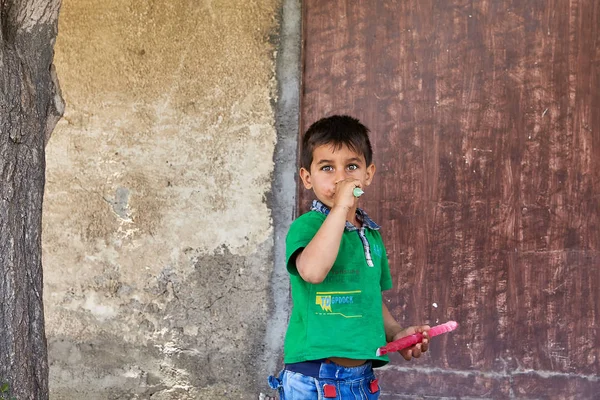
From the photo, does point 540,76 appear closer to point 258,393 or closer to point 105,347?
point 258,393

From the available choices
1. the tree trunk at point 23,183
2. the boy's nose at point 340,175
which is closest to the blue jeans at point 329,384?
the boy's nose at point 340,175

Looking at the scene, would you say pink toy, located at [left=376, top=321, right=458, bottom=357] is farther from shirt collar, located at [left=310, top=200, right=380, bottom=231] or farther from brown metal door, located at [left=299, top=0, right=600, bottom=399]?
brown metal door, located at [left=299, top=0, right=600, bottom=399]

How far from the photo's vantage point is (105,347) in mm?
4336

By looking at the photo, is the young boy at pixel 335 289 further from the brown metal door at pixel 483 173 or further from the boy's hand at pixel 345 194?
the brown metal door at pixel 483 173

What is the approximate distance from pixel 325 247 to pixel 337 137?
43 centimetres

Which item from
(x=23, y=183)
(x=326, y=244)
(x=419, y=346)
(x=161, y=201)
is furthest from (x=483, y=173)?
(x=23, y=183)

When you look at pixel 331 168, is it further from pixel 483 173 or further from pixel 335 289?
pixel 483 173

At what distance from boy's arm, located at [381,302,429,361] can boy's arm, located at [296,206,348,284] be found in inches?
14.1

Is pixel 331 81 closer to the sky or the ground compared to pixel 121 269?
closer to the sky

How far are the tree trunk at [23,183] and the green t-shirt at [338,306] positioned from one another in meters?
0.89

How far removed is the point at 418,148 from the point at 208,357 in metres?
1.50

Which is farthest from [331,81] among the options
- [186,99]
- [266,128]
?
[186,99]

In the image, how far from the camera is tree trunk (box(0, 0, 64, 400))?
2.69 meters

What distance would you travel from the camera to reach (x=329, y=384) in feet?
7.98
